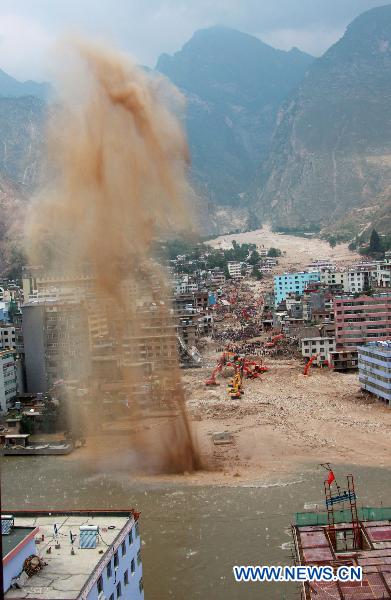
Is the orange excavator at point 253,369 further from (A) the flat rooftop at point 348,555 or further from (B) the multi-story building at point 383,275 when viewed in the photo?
(A) the flat rooftop at point 348,555

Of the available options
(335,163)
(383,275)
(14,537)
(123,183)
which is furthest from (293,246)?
(14,537)

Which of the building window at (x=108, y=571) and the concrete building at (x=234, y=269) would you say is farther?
the concrete building at (x=234, y=269)

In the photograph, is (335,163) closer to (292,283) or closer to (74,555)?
(292,283)

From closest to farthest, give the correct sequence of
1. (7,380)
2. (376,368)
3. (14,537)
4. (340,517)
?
(14,537) → (340,517) → (376,368) → (7,380)

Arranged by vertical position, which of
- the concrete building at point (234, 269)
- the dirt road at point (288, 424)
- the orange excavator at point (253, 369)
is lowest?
the dirt road at point (288, 424)

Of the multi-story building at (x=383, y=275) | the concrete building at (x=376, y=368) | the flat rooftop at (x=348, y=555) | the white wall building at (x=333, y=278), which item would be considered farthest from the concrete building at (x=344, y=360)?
the flat rooftop at (x=348, y=555)

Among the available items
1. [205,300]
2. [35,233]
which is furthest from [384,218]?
[35,233]
